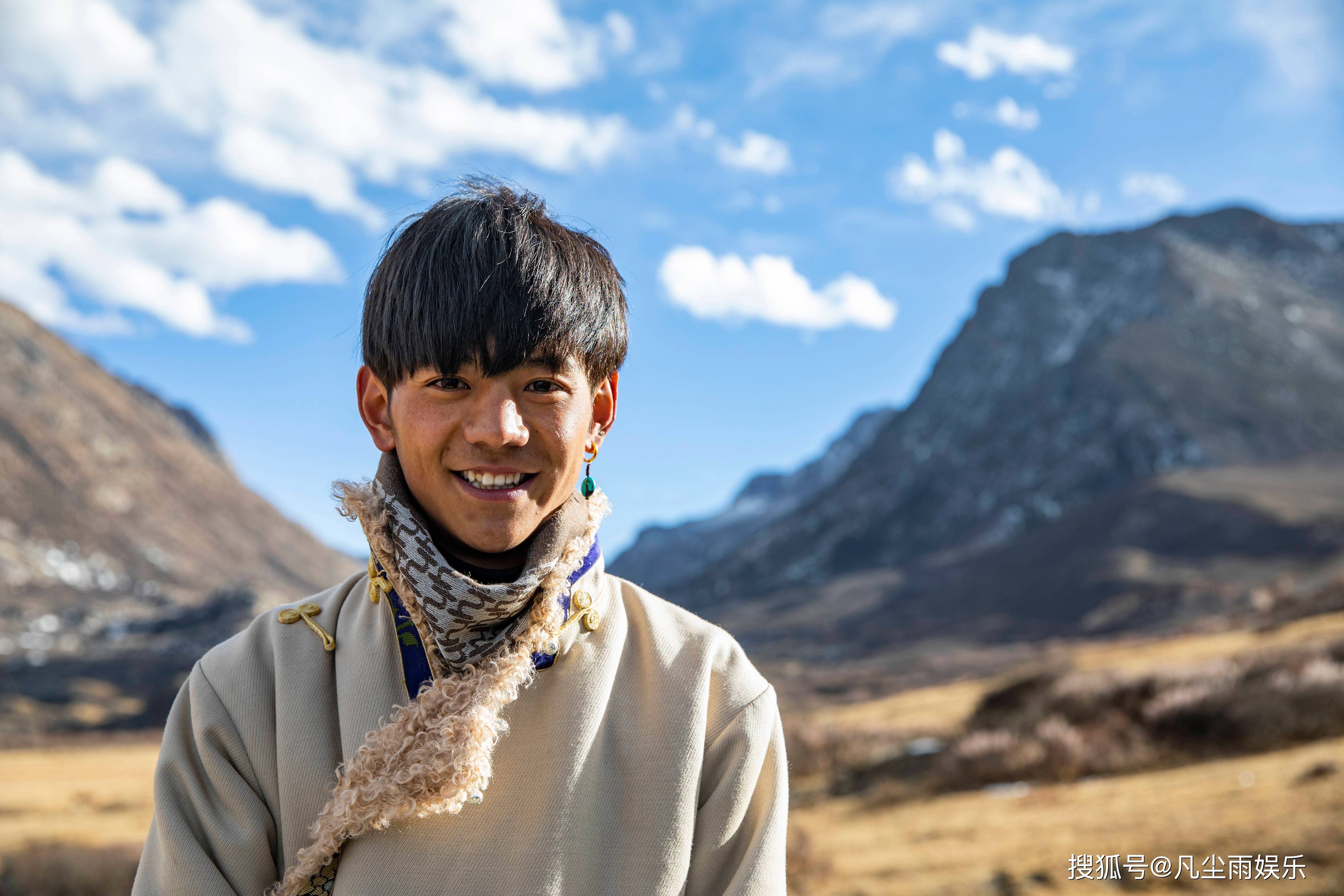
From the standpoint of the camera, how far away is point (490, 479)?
1793 millimetres

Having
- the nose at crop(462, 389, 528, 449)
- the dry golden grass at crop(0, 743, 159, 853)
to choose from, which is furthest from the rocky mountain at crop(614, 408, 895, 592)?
the nose at crop(462, 389, 528, 449)

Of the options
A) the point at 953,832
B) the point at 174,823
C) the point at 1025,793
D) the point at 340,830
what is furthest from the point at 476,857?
the point at 1025,793

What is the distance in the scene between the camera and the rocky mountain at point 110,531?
253ft

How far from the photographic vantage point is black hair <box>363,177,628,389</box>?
69.5 inches

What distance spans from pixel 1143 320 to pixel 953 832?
10315 cm

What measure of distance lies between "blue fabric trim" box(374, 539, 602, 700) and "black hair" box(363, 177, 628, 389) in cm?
41

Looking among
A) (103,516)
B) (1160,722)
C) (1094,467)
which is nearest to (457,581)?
(1160,722)

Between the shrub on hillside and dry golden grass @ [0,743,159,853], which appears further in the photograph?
dry golden grass @ [0,743,159,853]

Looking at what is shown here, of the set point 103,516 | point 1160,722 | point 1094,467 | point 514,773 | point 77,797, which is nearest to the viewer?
point 514,773

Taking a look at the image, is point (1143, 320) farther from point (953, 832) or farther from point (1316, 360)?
point (953, 832)

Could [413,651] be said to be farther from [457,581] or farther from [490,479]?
[490,479]

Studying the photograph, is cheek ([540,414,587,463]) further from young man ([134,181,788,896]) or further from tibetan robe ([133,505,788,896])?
tibetan robe ([133,505,788,896])

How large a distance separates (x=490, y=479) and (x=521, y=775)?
0.53 m

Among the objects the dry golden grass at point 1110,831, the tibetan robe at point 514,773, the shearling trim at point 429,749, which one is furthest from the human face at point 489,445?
the dry golden grass at point 1110,831
